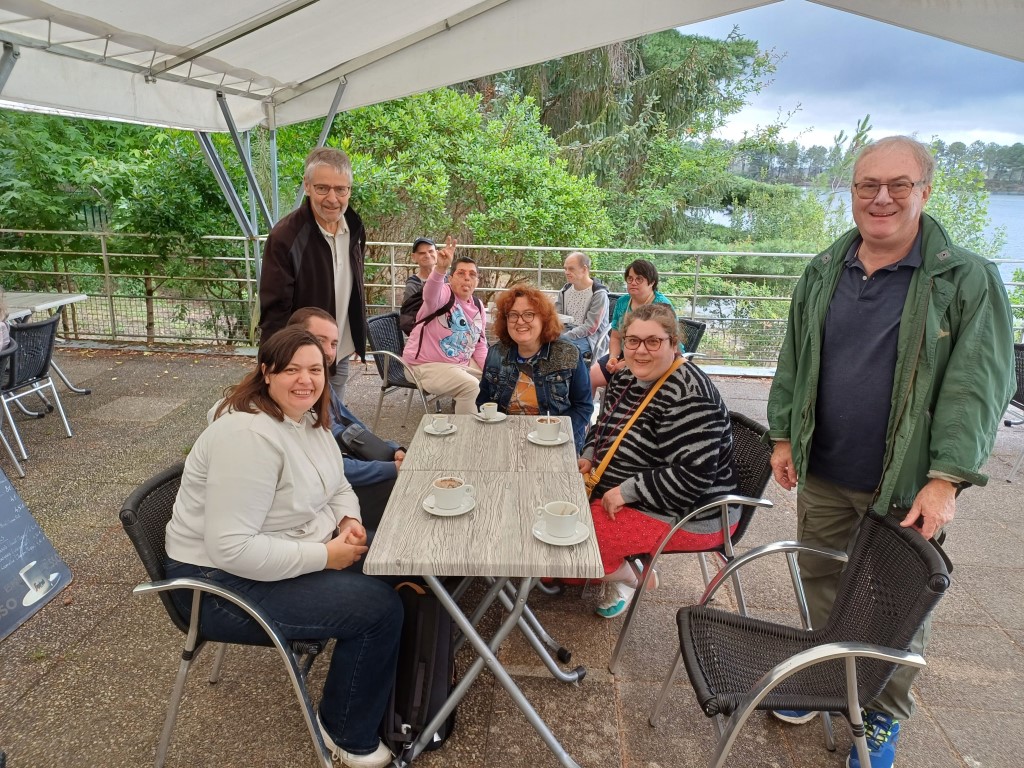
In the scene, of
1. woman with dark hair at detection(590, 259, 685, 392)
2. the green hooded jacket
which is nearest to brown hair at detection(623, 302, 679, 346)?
the green hooded jacket

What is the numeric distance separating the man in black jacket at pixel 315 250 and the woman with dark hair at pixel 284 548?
Result: 46.0 inches

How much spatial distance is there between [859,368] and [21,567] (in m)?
2.89

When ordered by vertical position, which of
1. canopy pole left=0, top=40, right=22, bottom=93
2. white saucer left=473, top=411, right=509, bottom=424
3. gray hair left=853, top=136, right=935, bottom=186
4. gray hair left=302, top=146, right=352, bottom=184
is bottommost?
white saucer left=473, top=411, right=509, bottom=424

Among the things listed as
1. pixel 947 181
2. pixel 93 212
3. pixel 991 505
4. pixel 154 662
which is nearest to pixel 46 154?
pixel 93 212

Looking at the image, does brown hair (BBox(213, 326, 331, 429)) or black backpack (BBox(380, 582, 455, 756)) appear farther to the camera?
black backpack (BBox(380, 582, 455, 756))

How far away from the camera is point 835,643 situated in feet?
4.61

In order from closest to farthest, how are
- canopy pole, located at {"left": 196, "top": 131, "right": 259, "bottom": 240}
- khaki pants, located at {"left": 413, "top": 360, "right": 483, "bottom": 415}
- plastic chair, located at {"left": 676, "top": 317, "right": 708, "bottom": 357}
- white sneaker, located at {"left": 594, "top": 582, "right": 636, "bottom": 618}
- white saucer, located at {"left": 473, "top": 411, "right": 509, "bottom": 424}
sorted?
white sneaker, located at {"left": 594, "top": 582, "right": 636, "bottom": 618}
white saucer, located at {"left": 473, "top": 411, "right": 509, "bottom": 424}
khaki pants, located at {"left": 413, "top": 360, "right": 483, "bottom": 415}
plastic chair, located at {"left": 676, "top": 317, "right": 708, "bottom": 357}
canopy pole, located at {"left": 196, "top": 131, "right": 259, "bottom": 240}

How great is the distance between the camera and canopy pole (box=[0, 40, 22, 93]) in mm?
2889

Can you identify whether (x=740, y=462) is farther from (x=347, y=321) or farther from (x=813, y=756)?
(x=347, y=321)

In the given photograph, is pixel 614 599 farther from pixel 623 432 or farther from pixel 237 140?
pixel 237 140

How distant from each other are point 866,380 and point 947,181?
1374cm

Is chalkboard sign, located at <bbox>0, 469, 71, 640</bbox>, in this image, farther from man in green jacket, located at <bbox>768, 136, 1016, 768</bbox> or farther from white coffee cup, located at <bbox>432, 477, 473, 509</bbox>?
man in green jacket, located at <bbox>768, 136, 1016, 768</bbox>

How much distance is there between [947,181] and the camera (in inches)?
493

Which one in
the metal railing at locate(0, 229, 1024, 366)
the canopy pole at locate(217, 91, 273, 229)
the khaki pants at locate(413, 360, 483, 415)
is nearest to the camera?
the khaki pants at locate(413, 360, 483, 415)
